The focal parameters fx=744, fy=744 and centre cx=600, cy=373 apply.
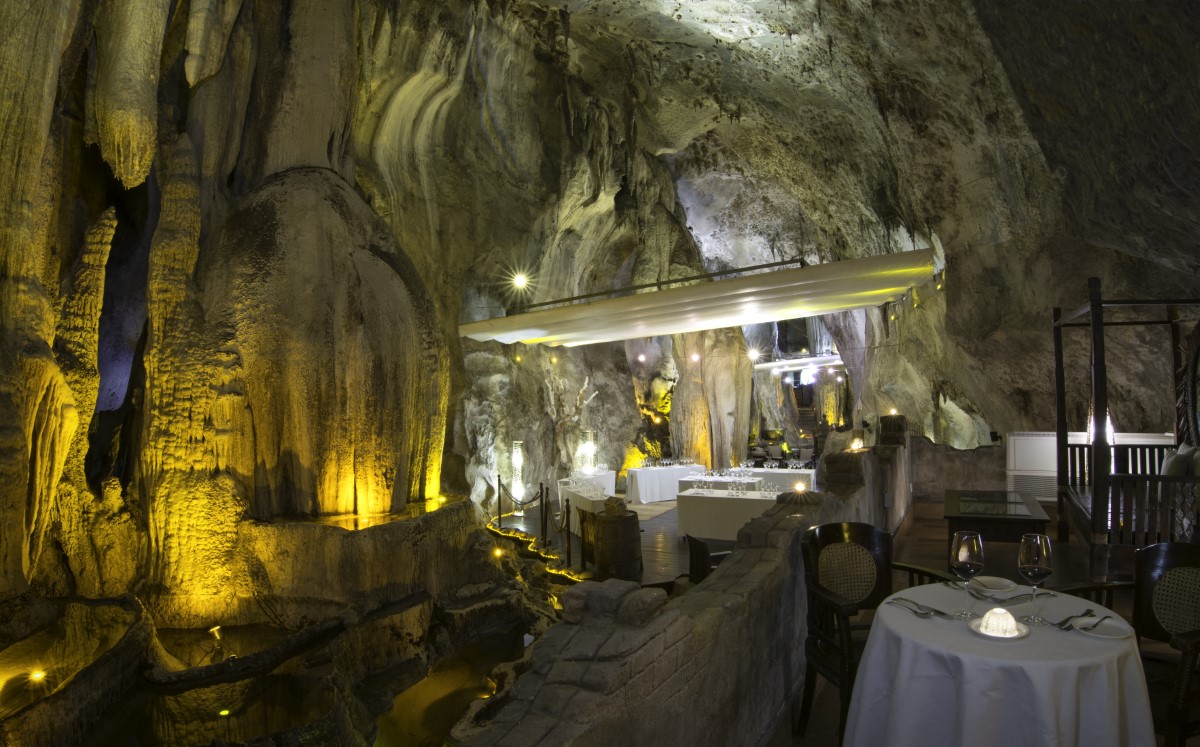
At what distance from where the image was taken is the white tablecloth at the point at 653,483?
49.1 feet

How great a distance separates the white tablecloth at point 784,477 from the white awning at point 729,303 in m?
2.64

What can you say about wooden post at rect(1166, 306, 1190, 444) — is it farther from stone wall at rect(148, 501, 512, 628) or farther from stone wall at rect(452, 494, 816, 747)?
stone wall at rect(148, 501, 512, 628)

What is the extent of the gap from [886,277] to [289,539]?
294 inches

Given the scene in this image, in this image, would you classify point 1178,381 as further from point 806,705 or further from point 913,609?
point 913,609

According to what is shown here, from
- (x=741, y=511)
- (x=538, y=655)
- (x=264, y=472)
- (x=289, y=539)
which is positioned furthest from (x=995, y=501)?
(x=264, y=472)

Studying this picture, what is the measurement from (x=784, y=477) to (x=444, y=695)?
24.9 feet

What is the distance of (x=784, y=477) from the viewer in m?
12.4

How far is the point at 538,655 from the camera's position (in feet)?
8.63

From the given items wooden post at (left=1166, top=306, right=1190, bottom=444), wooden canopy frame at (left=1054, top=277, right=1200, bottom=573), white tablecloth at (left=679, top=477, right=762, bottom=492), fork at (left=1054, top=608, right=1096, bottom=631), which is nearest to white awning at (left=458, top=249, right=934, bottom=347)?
wooden canopy frame at (left=1054, top=277, right=1200, bottom=573)

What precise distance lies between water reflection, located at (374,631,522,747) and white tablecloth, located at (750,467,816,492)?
589 cm

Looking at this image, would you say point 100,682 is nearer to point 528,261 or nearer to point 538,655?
point 538,655

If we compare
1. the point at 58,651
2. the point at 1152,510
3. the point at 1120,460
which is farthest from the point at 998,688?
the point at 1120,460

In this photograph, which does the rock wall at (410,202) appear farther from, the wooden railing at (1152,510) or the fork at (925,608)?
the fork at (925,608)

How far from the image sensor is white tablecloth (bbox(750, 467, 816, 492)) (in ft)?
39.3
